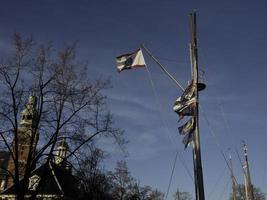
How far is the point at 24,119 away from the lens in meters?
25.3

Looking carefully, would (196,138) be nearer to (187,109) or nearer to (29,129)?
(187,109)

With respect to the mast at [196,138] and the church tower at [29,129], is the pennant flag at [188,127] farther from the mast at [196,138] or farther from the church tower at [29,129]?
the church tower at [29,129]

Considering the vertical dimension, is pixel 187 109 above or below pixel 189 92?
below

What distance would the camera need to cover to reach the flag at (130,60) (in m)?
17.7

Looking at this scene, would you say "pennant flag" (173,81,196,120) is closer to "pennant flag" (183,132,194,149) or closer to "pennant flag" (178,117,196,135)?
"pennant flag" (178,117,196,135)

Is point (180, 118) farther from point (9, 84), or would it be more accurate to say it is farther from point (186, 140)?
point (9, 84)

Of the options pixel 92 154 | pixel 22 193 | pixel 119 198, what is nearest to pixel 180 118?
pixel 92 154

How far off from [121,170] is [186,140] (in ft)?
131

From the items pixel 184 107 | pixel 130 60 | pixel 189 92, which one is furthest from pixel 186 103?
pixel 130 60

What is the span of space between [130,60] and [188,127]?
4687 mm

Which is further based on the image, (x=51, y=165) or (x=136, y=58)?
(x=51, y=165)

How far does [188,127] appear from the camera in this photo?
15539 mm

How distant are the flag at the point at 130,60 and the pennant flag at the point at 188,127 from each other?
3.73 metres

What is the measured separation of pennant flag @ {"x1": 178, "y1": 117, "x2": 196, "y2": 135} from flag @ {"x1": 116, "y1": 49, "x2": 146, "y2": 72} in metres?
3.73
